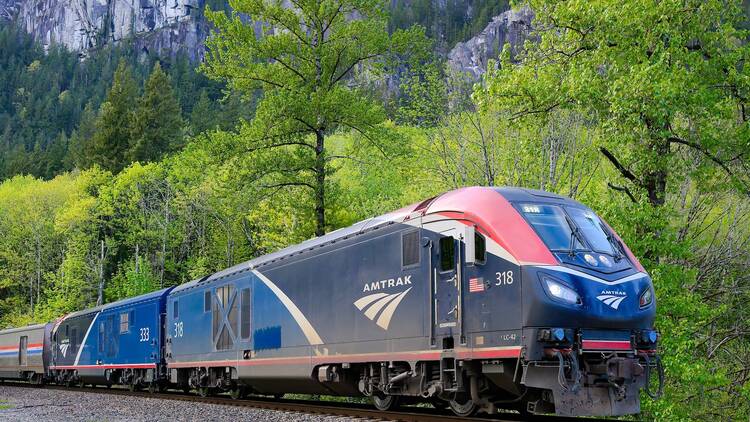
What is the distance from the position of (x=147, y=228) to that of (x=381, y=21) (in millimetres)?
41767

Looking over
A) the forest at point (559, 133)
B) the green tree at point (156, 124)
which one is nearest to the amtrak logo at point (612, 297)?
the forest at point (559, 133)

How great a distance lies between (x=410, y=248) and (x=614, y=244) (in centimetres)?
332

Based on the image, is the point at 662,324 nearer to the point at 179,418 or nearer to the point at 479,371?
the point at 479,371

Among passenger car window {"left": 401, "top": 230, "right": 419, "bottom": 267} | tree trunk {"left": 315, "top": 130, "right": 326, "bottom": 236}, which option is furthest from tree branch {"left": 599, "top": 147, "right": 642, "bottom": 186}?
tree trunk {"left": 315, "top": 130, "right": 326, "bottom": 236}

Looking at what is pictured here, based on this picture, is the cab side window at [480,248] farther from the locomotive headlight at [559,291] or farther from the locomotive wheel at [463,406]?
the locomotive wheel at [463,406]

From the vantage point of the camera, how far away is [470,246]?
1169 cm

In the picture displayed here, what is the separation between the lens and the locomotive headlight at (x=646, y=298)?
37.8 ft

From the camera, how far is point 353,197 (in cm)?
2669

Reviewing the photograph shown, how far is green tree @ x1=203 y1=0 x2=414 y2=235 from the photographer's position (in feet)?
81.5

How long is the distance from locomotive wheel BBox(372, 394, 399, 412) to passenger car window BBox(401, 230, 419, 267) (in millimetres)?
2665

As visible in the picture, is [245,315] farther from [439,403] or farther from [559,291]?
[559,291]

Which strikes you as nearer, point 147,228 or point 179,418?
point 179,418

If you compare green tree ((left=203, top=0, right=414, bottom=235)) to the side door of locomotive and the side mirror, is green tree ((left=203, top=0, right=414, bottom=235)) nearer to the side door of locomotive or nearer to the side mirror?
the side door of locomotive

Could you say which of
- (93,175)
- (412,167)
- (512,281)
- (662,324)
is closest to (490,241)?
(512,281)
